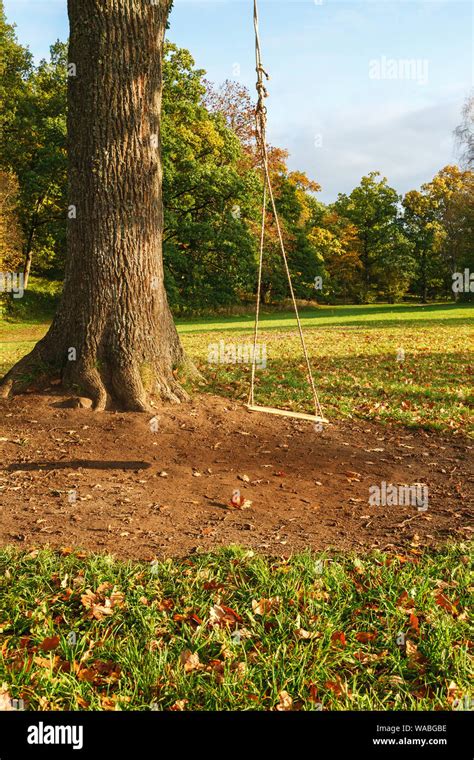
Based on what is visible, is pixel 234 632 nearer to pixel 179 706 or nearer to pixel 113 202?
pixel 179 706

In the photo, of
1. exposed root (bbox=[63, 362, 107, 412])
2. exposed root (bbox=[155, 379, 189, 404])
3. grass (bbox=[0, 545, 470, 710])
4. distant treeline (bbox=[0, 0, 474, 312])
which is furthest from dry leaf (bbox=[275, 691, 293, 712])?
distant treeline (bbox=[0, 0, 474, 312])

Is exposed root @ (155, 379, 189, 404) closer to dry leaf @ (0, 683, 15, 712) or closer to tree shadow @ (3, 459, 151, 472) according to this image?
tree shadow @ (3, 459, 151, 472)

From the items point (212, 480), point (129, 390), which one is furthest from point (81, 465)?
point (129, 390)

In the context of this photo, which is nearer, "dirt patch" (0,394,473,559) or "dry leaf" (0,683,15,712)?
"dry leaf" (0,683,15,712)

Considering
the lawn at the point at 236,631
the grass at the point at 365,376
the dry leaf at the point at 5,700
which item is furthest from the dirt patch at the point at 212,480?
the dry leaf at the point at 5,700

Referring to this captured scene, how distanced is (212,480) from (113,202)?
342 cm

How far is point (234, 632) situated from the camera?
10.8 feet

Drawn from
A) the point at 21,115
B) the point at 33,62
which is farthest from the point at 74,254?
the point at 33,62

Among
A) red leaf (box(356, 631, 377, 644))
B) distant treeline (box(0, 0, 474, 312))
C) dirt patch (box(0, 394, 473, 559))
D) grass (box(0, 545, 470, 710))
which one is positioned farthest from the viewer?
distant treeline (box(0, 0, 474, 312))

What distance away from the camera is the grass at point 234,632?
2908 millimetres

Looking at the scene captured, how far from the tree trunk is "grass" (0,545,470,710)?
3.36m

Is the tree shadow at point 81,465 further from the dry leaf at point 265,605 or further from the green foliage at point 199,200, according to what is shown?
the green foliage at point 199,200

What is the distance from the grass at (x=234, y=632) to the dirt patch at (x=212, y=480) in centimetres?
40

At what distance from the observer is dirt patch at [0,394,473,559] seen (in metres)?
4.54
